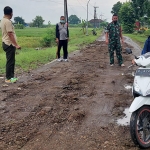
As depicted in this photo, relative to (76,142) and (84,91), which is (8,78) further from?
(76,142)

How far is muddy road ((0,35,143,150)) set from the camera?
3700 mm

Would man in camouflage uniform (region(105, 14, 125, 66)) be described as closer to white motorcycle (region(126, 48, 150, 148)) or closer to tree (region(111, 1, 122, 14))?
white motorcycle (region(126, 48, 150, 148))

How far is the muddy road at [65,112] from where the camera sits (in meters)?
3.70

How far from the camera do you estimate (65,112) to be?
4871 mm

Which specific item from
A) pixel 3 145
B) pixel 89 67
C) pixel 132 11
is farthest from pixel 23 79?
pixel 132 11

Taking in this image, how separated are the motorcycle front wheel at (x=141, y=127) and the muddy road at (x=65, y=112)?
0.47 feet

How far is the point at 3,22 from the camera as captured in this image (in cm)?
707

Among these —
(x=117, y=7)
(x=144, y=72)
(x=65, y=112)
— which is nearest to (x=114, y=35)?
(x=65, y=112)

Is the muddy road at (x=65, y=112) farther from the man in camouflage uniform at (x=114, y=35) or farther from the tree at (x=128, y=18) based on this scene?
the tree at (x=128, y=18)

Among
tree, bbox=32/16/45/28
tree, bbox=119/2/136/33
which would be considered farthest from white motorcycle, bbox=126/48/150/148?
tree, bbox=32/16/45/28

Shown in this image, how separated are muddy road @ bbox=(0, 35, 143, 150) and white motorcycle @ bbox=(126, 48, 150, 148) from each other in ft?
0.60

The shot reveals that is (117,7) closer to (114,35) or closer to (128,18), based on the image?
(128,18)

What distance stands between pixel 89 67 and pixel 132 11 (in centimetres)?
3609

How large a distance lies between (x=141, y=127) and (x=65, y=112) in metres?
1.65
